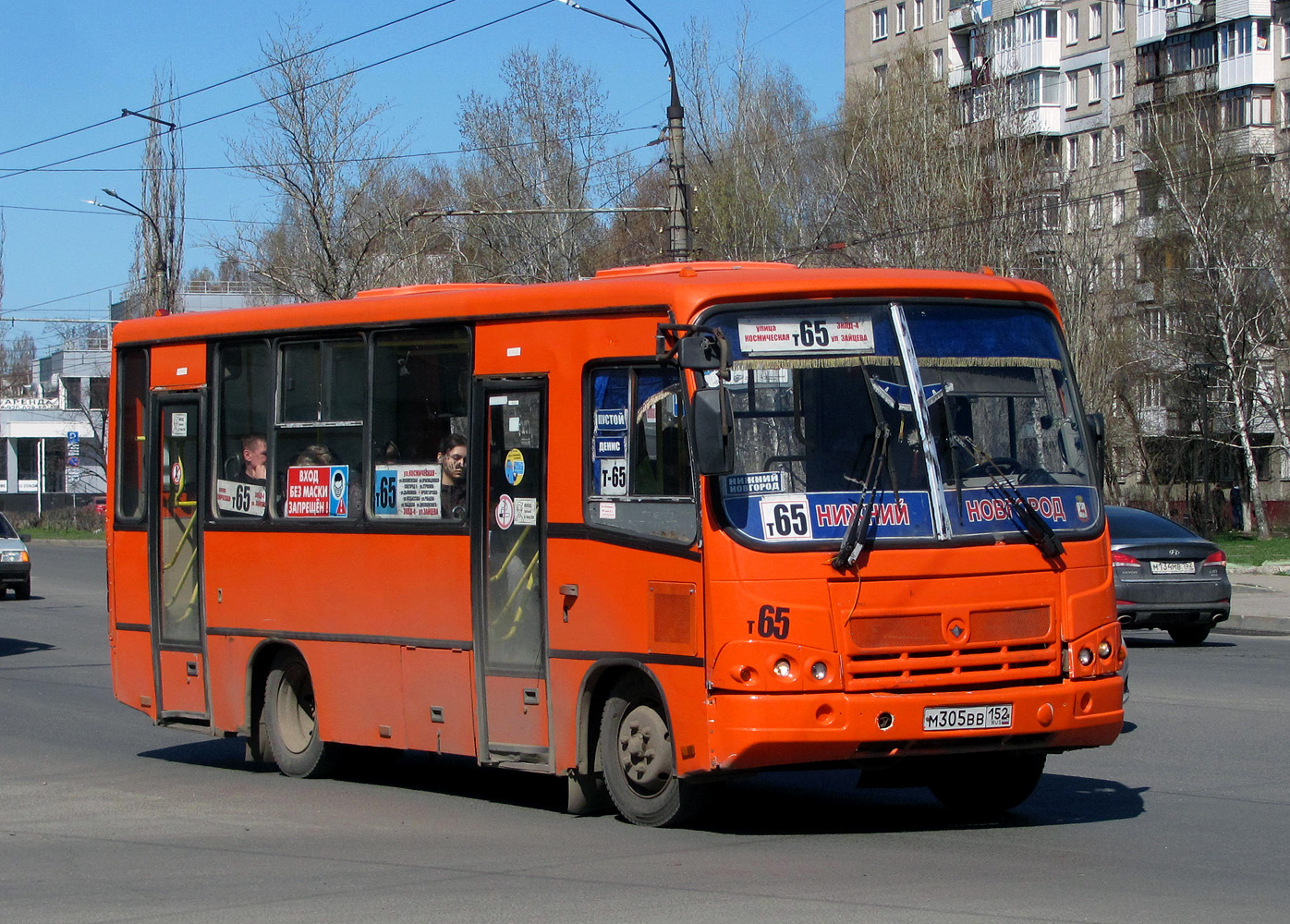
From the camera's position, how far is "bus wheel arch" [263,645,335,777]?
1093 centimetres

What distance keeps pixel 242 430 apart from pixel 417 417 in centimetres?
189

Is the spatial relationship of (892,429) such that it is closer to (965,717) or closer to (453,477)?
(965,717)

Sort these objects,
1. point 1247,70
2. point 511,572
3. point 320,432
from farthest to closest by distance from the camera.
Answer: point 1247,70 < point 320,432 < point 511,572

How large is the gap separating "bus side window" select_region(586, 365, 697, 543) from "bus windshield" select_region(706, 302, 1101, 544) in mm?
319

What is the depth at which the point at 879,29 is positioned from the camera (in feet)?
260

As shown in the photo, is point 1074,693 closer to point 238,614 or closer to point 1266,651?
point 238,614

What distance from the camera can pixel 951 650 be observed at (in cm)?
795

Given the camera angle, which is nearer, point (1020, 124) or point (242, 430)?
point (242, 430)

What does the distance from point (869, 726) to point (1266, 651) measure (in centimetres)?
1182

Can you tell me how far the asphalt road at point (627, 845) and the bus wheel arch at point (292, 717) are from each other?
0.15 m

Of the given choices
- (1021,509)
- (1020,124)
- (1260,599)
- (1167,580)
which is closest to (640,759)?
(1021,509)

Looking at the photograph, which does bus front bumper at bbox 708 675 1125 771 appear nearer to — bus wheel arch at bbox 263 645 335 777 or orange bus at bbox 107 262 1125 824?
orange bus at bbox 107 262 1125 824

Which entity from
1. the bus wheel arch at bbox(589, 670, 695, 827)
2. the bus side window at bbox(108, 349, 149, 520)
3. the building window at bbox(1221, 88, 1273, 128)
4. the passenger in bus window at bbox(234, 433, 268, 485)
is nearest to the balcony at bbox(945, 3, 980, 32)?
the building window at bbox(1221, 88, 1273, 128)

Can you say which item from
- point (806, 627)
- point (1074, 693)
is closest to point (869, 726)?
point (806, 627)
